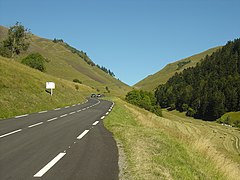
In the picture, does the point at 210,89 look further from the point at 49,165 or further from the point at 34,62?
the point at 49,165

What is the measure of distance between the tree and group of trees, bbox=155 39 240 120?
263 ft

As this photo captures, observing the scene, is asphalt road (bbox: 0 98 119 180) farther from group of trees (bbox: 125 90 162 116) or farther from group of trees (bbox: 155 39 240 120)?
group of trees (bbox: 155 39 240 120)

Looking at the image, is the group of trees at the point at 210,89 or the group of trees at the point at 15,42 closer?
the group of trees at the point at 15,42

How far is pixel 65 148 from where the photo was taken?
29.9 feet

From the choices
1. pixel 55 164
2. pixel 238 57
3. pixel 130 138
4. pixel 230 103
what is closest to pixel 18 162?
pixel 55 164

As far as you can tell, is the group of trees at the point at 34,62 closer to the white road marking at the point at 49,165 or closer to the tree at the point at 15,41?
the tree at the point at 15,41

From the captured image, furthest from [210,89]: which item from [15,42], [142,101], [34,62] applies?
[15,42]

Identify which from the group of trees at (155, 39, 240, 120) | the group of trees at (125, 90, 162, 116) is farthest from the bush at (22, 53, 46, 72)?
the group of trees at (155, 39, 240, 120)

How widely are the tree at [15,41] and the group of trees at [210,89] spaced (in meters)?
80.3

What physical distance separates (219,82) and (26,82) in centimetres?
12017

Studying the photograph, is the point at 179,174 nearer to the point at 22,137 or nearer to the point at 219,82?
the point at 22,137

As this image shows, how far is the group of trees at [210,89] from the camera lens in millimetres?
118225

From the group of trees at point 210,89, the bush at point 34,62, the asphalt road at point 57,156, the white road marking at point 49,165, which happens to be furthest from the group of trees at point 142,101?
the white road marking at point 49,165

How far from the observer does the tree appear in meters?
69.2
